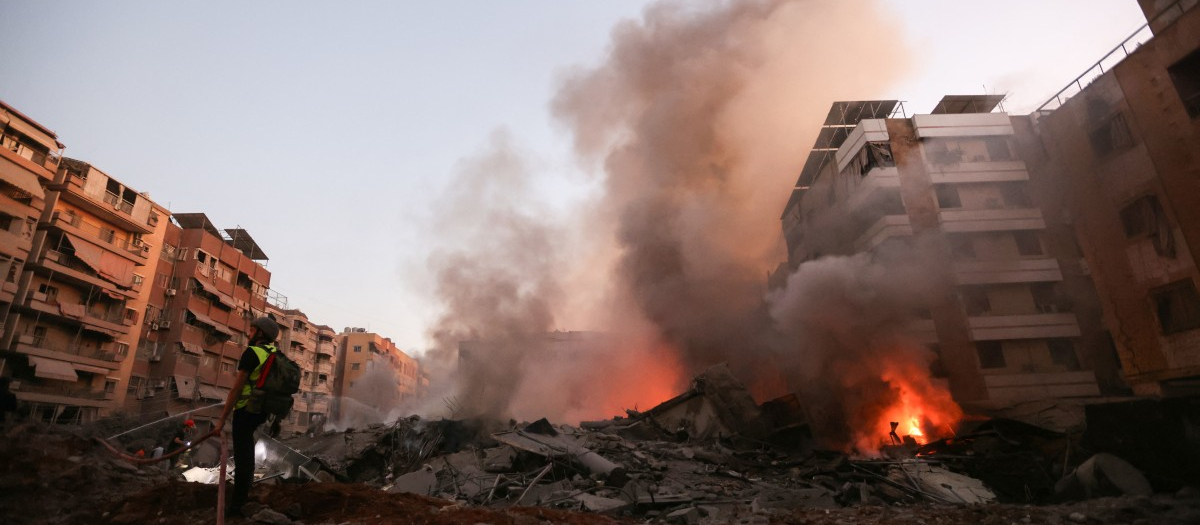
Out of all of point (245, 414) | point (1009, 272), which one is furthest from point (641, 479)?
point (1009, 272)

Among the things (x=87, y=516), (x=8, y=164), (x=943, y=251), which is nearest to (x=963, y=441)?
(x=943, y=251)

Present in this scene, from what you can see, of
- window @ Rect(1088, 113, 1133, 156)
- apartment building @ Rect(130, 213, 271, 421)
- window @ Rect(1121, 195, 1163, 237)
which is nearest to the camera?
window @ Rect(1121, 195, 1163, 237)

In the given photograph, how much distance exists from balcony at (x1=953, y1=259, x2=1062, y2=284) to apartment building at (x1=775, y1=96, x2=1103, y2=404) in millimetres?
48

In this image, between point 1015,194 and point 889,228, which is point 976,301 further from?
point 1015,194

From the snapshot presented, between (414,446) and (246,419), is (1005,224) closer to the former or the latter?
(414,446)

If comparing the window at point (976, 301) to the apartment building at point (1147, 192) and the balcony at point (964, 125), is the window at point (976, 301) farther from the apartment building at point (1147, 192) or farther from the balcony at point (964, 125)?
the balcony at point (964, 125)

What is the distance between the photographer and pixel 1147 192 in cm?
1900

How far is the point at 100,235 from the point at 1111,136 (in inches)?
1861

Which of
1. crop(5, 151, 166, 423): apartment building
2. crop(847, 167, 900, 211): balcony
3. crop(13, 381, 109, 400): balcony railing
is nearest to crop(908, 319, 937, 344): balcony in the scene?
crop(847, 167, 900, 211): balcony

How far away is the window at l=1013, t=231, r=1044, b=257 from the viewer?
81.4 ft

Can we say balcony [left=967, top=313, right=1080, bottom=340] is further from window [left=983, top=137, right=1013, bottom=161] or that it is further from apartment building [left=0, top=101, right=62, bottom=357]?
apartment building [left=0, top=101, right=62, bottom=357]

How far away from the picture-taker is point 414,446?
15711 millimetres

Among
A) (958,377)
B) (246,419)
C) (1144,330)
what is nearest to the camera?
(246,419)

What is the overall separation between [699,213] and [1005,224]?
13.9 meters
